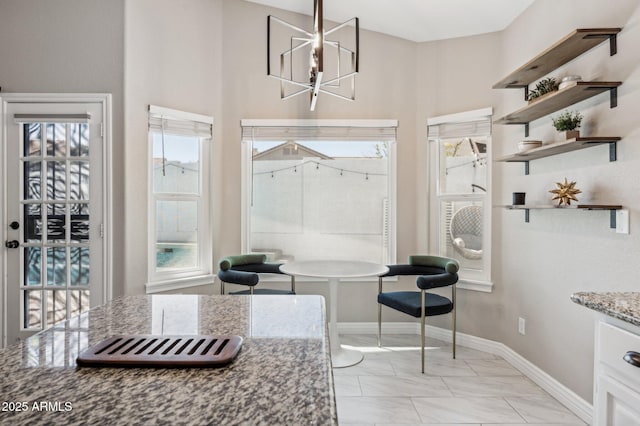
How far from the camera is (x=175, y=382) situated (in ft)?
2.35

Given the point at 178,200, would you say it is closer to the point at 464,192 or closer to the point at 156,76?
the point at 156,76

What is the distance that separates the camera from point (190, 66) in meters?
3.51

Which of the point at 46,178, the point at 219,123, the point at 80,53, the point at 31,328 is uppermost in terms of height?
the point at 80,53

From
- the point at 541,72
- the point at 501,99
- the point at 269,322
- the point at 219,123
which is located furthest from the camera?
the point at 219,123

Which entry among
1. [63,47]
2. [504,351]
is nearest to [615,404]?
[504,351]

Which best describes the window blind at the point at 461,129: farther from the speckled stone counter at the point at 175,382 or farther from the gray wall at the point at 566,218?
the speckled stone counter at the point at 175,382

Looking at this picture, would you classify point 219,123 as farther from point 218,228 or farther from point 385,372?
point 385,372

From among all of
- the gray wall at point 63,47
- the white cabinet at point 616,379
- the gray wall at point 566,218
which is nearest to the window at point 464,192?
the gray wall at point 566,218

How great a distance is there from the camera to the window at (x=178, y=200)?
10.9 ft

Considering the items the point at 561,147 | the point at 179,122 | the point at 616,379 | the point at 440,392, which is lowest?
the point at 440,392

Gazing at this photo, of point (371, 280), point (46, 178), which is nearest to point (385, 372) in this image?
point (371, 280)

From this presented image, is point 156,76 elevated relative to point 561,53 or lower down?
elevated

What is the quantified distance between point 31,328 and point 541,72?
4.33m

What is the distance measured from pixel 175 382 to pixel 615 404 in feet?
4.60
